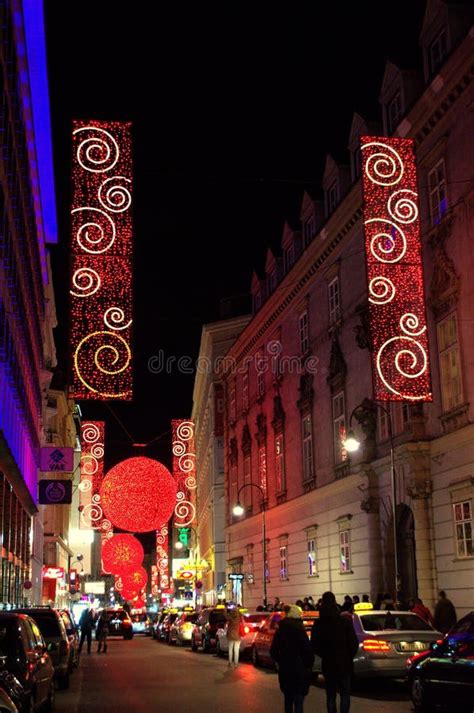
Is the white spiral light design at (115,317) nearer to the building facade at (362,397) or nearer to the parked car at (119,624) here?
the building facade at (362,397)

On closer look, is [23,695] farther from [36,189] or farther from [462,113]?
[36,189]

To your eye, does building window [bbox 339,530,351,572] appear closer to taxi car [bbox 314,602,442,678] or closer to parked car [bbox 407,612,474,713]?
taxi car [bbox 314,602,442,678]

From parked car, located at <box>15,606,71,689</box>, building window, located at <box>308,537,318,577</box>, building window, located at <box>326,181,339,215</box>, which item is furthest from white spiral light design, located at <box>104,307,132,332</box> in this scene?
building window, located at <box>308,537,318,577</box>

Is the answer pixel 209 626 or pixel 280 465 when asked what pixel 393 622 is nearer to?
pixel 209 626

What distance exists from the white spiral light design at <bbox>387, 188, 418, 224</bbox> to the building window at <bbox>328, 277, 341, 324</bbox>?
10.4m

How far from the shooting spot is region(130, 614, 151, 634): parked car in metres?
73.1

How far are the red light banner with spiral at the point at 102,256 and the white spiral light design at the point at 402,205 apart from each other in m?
7.48

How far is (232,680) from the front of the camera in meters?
21.2

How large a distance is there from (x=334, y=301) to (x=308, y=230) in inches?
218

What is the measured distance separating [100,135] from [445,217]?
10.1m

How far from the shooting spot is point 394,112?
30516 mm

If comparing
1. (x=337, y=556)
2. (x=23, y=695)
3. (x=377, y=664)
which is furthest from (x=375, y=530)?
(x=23, y=695)

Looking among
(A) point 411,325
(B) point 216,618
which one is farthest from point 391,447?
(B) point 216,618

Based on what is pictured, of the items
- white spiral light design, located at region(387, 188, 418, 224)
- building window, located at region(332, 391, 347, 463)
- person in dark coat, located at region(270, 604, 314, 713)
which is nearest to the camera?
person in dark coat, located at region(270, 604, 314, 713)
